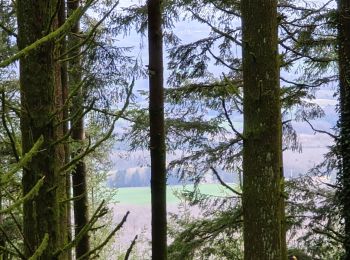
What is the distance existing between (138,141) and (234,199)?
2499 millimetres

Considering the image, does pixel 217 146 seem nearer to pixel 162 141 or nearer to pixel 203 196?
pixel 203 196

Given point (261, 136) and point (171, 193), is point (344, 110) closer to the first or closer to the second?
point (261, 136)

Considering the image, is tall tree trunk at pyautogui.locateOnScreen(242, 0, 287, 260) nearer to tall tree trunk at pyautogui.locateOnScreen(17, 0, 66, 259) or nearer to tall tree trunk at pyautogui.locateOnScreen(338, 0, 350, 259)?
tall tree trunk at pyautogui.locateOnScreen(17, 0, 66, 259)

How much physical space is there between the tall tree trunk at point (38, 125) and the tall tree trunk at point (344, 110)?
6.39m

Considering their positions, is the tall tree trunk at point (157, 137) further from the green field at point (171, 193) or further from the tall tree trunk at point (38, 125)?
the tall tree trunk at point (38, 125)

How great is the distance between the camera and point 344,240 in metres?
7.41

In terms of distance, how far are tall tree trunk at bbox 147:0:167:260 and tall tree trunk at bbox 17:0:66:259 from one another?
4.97 meters

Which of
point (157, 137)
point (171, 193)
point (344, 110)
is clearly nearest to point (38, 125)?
point (157, 137)

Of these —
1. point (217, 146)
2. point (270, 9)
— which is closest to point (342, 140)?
point (217, 146)

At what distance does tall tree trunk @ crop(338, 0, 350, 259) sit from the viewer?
728cm

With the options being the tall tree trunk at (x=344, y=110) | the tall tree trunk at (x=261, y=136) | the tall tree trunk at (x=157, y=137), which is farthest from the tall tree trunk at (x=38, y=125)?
the tall tree trunk at (x=344, y=110)

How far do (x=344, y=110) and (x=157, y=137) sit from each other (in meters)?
Result: 3.40

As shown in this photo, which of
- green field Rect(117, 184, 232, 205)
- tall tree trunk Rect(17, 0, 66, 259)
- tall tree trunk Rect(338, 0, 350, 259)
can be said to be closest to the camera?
tall tree trunk Rect(17, 0, 66, 259)

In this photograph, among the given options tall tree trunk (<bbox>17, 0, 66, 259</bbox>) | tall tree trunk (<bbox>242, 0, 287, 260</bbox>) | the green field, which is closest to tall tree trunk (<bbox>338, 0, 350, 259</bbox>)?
the green field
